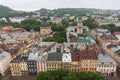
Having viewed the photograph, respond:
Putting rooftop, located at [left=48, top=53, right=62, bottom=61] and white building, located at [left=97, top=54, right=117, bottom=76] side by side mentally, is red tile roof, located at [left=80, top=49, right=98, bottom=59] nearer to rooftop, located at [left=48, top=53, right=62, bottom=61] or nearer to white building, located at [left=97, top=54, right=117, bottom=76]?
white building, located at [left=97, top=54, right=117, bottom=76]

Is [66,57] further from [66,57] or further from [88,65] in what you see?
[88,65]

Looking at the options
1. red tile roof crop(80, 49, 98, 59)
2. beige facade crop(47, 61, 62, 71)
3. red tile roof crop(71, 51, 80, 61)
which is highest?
red tile roof crop(80, 49, 98, 59)

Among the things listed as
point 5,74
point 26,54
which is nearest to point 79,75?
point 26,54

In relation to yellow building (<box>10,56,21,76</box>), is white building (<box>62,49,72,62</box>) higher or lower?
higher

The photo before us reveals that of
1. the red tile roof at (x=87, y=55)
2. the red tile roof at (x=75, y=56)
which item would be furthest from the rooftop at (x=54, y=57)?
the red tile roof at (x=87, y=55)

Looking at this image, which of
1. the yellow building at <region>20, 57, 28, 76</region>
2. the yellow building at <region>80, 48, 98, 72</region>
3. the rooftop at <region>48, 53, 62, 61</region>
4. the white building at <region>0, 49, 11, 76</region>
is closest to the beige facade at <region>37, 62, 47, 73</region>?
the rooftop at <region>48, 53, 62, 61</region>

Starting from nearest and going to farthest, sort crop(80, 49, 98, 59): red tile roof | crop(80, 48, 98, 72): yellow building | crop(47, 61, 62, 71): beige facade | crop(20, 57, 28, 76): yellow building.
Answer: crop(80, 48, 98, 72): yellow building < crop(80, 49, 98, 59): red tile roof < crop(47, 61, 62, 71): beige facade < crop(20, 57, 28, 76): yellow building

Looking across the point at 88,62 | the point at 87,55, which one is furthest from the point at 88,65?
the point at 87,55

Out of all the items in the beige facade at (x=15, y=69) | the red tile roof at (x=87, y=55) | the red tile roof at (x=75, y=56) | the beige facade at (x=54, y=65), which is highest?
the red tile roof at (x=87, y=55)

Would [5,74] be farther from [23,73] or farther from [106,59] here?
[106,59]

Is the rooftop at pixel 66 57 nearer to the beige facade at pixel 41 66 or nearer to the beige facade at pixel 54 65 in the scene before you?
the beige facade at pixel 54 65

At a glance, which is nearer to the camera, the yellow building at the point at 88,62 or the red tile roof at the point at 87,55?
the yellow building at the point at 88,62
